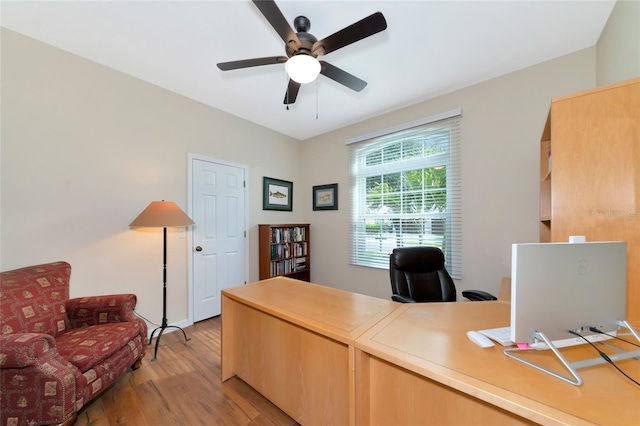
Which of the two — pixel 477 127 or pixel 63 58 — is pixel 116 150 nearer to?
pixel 63 58

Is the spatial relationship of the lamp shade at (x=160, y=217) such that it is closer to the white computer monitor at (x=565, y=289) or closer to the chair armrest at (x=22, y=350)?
the chair armrest at (x=22, y=350)

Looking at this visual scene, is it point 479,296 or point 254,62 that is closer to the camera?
point 254,62

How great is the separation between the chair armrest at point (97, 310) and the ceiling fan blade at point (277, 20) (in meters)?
2.25

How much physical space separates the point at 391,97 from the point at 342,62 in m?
0.89

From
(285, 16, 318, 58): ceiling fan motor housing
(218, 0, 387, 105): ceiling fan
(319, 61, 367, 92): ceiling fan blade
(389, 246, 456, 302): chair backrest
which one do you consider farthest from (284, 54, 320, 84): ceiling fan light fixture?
(389, 246, 456, 302): chair backrest

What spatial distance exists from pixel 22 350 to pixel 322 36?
271 cm

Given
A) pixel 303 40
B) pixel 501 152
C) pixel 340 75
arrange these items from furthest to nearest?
1. pixel 501 152
2. pixel 340 75
3. pixel 303 40

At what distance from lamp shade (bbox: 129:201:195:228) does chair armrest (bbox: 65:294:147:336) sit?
0.63m

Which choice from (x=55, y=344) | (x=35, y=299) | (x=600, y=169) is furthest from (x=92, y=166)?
(x=600, y=169)

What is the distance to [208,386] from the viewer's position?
5.66 feet

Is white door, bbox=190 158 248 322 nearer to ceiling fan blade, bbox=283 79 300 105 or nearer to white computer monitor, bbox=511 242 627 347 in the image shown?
ceiling fan blade, bbox=283 79 300 105

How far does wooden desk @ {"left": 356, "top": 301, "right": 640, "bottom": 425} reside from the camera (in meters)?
0.62

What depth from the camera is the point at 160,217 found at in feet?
7.07

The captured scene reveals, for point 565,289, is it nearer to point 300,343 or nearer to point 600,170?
point 600,170
